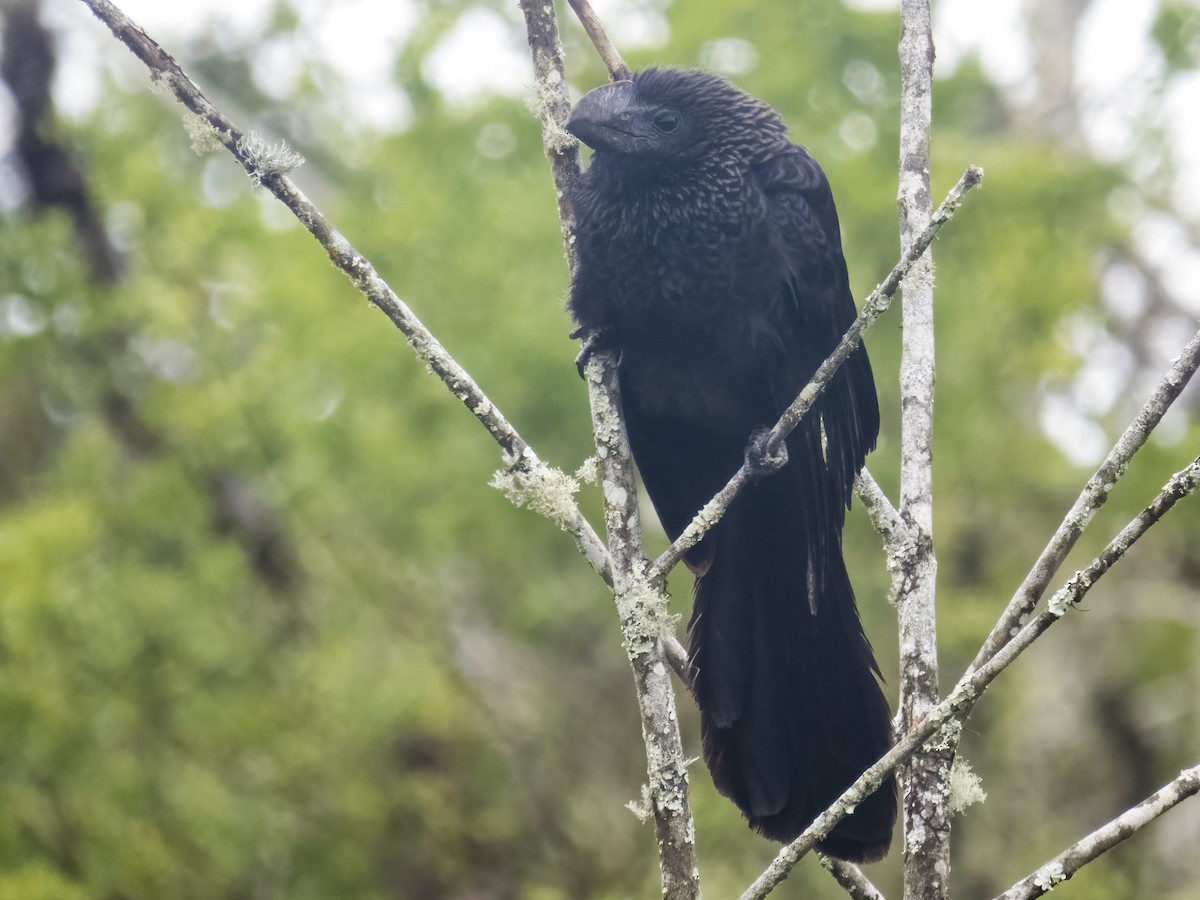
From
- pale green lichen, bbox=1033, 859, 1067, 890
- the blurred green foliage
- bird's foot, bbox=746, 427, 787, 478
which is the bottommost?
pale green lichen, bbox=1033, 859, 1067, 890

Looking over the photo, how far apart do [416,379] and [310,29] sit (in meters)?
3.46

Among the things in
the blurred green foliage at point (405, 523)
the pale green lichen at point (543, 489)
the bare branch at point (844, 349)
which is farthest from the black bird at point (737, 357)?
the blurred green foliage at point (405, 523)

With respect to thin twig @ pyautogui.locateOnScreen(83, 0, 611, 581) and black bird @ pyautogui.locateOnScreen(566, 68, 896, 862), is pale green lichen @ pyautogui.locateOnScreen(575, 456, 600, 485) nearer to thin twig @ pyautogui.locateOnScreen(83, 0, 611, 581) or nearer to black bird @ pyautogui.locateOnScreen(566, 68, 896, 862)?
thin twig @ pyautogui.locateOnScreen(83, 0, 611, 581)

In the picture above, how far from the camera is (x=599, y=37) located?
2.78 meters

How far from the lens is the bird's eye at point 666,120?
123 inches

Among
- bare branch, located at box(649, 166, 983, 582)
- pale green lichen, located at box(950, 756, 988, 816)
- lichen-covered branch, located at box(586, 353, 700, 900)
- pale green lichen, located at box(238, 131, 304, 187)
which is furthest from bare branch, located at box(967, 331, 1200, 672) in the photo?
pale green lichen, located at box(238, 131, 304, 187)

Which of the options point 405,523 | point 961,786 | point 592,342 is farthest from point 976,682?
point 405,523

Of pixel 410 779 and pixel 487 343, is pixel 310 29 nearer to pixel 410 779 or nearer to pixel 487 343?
pixel 487 343

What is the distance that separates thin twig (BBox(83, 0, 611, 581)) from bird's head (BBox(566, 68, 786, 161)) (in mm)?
778

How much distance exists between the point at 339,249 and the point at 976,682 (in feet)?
4.34

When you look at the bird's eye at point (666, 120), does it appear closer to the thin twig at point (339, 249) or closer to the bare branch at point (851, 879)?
the thin twig at point (339, 249)

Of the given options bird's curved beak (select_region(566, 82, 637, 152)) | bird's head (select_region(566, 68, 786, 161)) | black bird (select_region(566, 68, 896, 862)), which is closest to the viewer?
black bird (select_region(566, 68, 896, 862))

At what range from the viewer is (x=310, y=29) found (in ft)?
29.6

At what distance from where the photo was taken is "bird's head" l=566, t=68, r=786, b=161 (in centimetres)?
297
